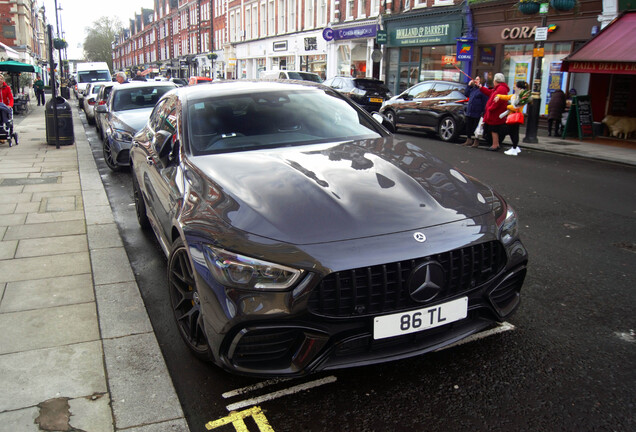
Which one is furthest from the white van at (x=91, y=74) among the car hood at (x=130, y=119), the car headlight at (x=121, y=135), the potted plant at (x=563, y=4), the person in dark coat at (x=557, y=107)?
the car headlight at (x=121, y=135)

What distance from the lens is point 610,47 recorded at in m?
15.3

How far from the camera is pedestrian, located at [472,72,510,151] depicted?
43.4 ft

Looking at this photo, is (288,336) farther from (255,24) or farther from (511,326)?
(255,24)

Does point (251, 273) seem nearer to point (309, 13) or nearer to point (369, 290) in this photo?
point (369, 290)

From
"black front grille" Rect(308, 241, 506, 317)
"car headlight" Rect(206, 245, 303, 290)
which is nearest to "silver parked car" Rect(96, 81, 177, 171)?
"car headlight" Rect(206, 245, 303, 290)

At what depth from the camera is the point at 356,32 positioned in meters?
33.2

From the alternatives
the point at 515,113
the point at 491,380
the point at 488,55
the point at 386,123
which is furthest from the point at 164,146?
the point at 488,55

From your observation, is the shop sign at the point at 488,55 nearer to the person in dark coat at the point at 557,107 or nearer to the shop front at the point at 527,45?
the shop front at the point at 527,45

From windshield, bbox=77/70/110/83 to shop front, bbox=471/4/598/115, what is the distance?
2501 cm

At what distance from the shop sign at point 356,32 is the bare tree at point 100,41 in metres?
85.9

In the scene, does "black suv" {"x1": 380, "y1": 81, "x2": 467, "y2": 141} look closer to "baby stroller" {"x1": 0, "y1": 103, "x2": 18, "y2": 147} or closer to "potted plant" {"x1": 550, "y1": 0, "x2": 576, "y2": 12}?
"potted plant" {"x1": 550, "y1": 0, "x2": 576, "y2": 12}

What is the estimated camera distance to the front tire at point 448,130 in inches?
599

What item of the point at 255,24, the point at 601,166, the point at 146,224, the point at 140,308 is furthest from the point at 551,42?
the point at 255,24

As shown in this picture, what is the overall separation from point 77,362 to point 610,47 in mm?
16632
